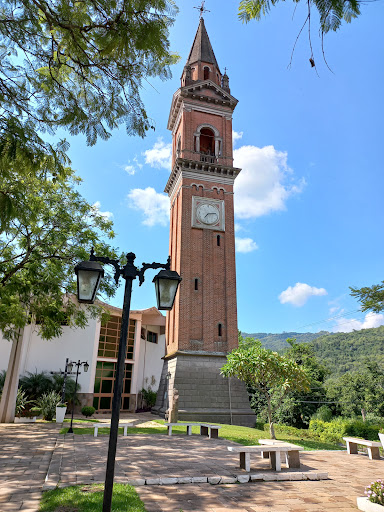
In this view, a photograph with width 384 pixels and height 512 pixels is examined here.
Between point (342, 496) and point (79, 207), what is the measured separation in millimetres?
12688

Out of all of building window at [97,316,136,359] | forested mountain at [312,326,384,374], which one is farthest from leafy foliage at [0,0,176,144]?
forested mountain at [312,326,384,374]

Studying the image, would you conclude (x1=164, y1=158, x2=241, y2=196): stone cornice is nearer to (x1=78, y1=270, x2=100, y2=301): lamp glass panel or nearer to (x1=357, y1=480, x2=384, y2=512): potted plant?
(x1=78, y1=270, x2=100, y2=301): lamp glass panel

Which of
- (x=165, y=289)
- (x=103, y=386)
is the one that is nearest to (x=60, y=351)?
(x=103, y=386)

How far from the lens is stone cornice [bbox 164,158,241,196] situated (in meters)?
24.8

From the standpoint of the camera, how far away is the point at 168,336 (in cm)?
2447

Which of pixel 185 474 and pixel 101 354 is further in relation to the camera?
pixel 101 354

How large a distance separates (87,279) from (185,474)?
4580mm

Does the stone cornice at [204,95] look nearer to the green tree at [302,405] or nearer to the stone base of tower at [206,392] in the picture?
the stone base of tower at [206,392]

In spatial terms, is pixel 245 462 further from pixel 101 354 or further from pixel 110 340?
pixel 110 340

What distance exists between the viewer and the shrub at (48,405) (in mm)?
19234

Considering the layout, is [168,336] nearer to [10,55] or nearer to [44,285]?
[44,285]

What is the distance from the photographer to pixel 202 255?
77.4 feet

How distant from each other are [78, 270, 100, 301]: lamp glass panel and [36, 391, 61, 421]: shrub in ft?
59.3

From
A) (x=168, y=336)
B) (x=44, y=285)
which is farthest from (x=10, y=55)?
(x=168, y=336)
